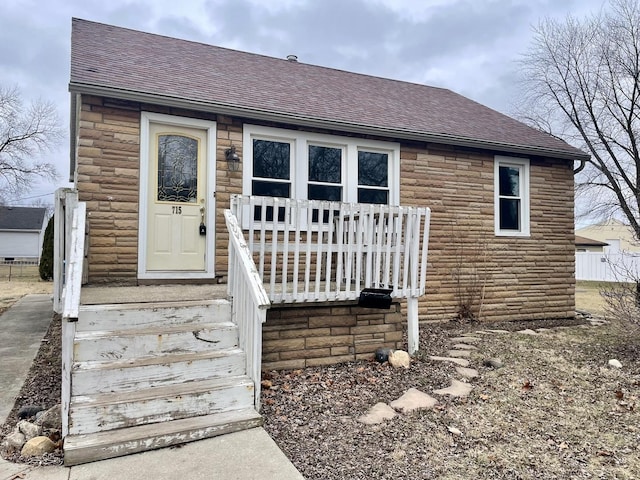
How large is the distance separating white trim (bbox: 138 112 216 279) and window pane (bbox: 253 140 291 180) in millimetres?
652

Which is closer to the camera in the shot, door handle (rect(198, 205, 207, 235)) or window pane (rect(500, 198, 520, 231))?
door handle (rect(198, 205, 207, 235))

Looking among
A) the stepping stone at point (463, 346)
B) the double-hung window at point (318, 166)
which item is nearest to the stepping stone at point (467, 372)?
the stepping stone at point (463, 346)

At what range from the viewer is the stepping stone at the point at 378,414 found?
312 centimetres

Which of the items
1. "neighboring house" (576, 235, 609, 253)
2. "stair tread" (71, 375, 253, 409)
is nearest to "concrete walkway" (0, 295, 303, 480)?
"stair tread" (71, 375, 253, 409)

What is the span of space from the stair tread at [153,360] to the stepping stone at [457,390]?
175 centimetres

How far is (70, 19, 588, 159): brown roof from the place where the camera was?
5.70 metres

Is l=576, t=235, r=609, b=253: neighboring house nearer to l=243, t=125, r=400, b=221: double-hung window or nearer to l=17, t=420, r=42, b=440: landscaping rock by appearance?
l=243, t=125, r=400, b=221: double-hung window

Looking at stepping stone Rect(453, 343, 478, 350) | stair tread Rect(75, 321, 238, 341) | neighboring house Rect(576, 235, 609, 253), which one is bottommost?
stepping stone Rect(453, 343, 478, 350)

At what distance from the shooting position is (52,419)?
2951 millimetres

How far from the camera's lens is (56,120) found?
2466 centimetres

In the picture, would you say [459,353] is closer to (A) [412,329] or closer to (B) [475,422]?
(A) [412,329]

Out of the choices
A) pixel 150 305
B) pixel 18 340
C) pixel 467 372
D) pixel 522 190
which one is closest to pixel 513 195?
pixel 522 190

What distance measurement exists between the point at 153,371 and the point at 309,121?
14.0 feet

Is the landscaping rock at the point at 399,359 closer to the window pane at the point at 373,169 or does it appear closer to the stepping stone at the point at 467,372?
the stepping stone at the point at 467,372
